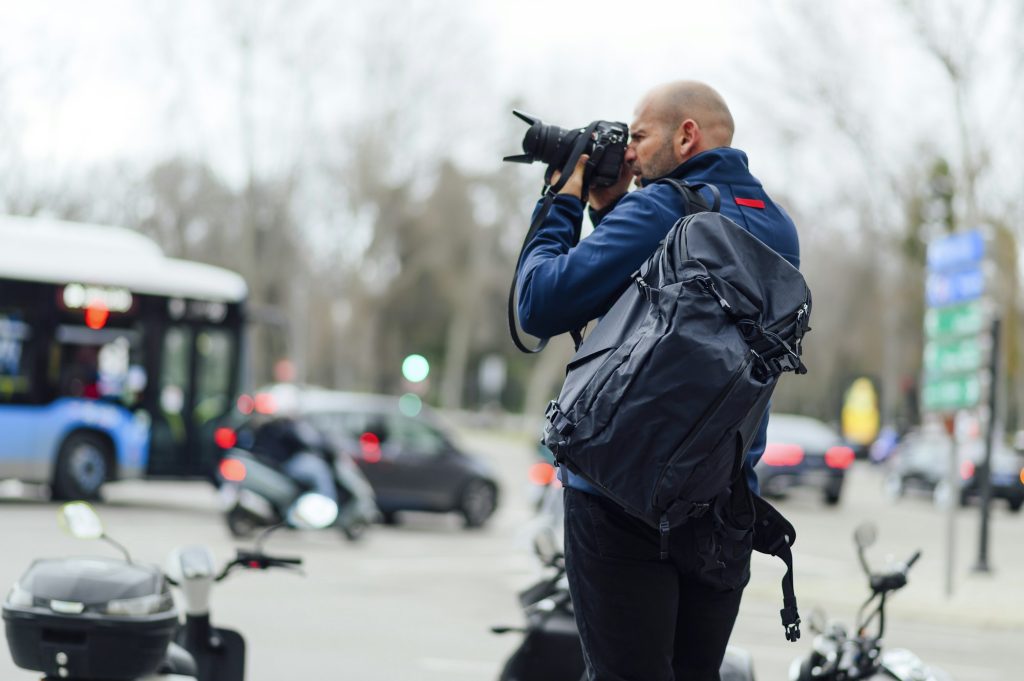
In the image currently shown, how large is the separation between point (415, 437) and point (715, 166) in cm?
1551

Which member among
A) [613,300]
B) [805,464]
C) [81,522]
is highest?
[613,300]

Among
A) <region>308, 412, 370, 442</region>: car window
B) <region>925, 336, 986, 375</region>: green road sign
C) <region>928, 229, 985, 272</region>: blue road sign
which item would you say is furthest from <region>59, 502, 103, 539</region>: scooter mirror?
<region>308, 412, 370, 442</region>: car window

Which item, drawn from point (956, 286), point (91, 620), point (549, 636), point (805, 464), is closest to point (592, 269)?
point (91, 620)

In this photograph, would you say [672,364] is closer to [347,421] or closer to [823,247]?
[347,421]

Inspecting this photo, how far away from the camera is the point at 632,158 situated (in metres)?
3.04

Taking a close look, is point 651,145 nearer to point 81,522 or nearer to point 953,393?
point 81,522

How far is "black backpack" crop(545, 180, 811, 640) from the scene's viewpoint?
253 centimetres

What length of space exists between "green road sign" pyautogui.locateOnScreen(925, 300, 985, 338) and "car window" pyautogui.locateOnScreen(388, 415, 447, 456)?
6.68m

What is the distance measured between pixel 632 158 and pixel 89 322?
1570cm

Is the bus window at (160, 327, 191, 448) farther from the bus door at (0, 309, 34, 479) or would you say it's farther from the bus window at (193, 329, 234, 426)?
the bus door at (0, 309, 34, 479)

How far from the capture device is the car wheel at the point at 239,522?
1497 cm

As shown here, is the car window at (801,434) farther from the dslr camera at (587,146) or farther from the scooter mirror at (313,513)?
the dslr camera at (587,146)

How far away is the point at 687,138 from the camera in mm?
2953

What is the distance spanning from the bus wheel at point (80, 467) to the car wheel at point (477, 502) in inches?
166
